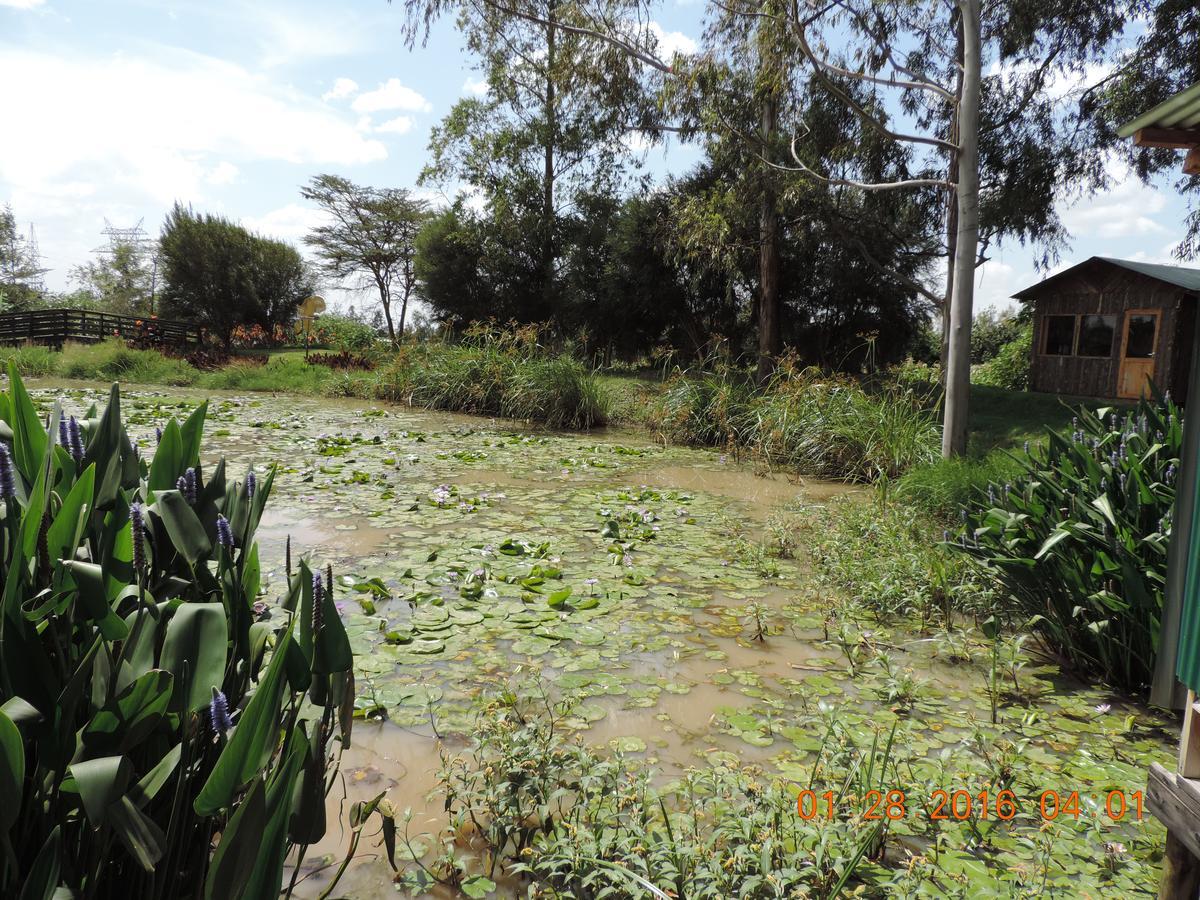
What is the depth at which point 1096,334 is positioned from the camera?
13445 millimetres

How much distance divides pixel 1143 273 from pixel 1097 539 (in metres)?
12.4

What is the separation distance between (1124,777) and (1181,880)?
2.46 ft

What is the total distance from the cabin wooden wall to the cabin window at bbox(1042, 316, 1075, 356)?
10cm

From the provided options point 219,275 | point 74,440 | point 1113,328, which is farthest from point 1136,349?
point 219,275

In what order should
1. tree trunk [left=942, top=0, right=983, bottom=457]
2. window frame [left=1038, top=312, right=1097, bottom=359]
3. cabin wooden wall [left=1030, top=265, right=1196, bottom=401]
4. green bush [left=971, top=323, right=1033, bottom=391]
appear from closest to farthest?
tree trunk [left=942, top=0, right=983, bottom=457] < cabin wooden wall [left=1030, top=265, right=1196, bottom=401] < window frame [left=1038, top=312, right=1097, bottom=359] < green bush [left=971, top=323, right=1033, bottom=391]

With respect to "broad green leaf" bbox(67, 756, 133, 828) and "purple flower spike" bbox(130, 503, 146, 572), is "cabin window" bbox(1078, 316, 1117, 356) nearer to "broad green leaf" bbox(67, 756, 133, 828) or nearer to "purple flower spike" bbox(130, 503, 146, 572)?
"purple flower spike" bbox(130, 503, 146, 572)

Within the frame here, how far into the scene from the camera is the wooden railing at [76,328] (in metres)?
18.0

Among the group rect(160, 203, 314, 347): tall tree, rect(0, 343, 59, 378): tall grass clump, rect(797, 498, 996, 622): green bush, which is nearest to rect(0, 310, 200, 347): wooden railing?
rect(0, 343, 59, 378): tall grass clump

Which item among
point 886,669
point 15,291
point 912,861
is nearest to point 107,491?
point 912,861

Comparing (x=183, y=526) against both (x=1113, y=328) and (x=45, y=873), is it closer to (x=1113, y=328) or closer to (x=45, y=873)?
(x=45, y=873)

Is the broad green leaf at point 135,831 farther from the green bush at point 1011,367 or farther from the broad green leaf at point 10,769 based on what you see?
the green bush at point 1011,367

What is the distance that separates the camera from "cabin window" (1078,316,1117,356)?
13.2 meters

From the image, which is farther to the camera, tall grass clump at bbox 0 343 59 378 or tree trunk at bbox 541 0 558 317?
tree trunk at bbox 541 0 558 317

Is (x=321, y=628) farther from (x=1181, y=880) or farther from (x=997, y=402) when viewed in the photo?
(x=997, y=402)
